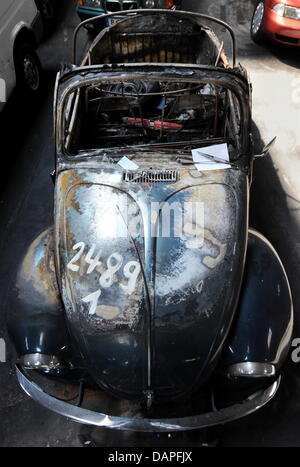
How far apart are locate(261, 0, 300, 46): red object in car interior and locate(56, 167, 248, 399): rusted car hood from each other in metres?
4.18

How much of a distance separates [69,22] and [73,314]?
6.34 meters

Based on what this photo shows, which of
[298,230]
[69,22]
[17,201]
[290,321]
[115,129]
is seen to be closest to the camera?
[290,321]

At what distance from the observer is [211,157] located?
297cm

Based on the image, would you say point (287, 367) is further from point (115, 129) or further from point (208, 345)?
point (115, 129)

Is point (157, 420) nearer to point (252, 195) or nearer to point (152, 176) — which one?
point (152, 176)

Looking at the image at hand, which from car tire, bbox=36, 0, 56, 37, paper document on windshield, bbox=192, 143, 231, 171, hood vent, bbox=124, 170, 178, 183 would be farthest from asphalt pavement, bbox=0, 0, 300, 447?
paper document on windshield, bbox=192, 143, 231, 171

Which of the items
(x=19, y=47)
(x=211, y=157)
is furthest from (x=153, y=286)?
(x=19, y=47)

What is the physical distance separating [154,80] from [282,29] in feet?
13.5

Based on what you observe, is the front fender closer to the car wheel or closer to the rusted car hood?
the rusted car hood

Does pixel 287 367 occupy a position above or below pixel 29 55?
below

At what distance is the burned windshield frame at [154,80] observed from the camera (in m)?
2.86

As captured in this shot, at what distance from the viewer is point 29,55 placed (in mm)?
5566

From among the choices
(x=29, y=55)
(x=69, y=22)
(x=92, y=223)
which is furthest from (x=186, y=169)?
(x=69, y=22)

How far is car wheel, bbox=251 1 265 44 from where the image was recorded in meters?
6.37
